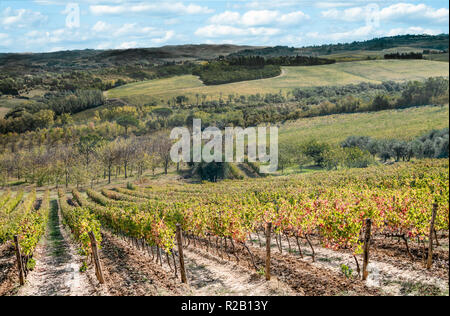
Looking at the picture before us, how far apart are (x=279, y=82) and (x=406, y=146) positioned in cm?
8323

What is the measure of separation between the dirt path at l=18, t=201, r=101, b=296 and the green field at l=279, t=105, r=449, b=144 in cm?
5511

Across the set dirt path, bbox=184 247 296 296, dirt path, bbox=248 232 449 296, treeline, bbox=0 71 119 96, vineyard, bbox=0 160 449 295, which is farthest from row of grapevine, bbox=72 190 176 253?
treeline, bbox=0 71 119 96

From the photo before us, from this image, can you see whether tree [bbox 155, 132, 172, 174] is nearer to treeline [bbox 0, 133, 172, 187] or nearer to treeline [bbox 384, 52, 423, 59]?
treeline [bbox 0, 133, 172, 187]

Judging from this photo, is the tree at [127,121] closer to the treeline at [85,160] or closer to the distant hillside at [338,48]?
the treeline at [85,160]

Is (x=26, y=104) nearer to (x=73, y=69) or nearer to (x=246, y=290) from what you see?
(x=73, y=69)

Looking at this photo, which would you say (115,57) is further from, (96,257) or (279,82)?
(96,257)

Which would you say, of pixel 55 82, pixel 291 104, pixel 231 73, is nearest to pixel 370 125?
pixel 291 104

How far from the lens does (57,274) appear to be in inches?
733

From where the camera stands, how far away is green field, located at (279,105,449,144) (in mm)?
64081

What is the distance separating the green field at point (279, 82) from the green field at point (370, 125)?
31.7 m

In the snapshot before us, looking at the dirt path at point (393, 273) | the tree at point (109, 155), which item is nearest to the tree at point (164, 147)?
the tree at point (109, 155)

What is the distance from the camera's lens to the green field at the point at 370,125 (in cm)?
6408

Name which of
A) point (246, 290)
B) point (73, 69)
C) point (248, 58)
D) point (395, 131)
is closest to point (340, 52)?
point (248, 58)

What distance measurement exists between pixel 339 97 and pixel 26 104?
96571mm
